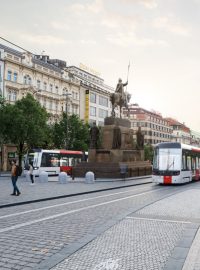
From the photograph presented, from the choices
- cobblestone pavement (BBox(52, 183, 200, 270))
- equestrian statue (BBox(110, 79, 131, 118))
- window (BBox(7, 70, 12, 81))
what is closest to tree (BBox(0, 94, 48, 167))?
window (BBox(7, 70, 12, 81))

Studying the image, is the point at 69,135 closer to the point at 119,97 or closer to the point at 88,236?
the point at 119,97

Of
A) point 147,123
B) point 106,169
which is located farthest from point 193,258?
point 147,123

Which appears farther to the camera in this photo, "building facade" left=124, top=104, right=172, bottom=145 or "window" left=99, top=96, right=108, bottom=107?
"building facade" left=124, top=104, right=172, bottom=145

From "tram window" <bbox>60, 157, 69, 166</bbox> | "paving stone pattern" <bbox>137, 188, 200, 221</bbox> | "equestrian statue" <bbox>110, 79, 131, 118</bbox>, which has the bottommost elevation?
"paving stone pattern" <bbox>137, 188, 200, 221</bbox>

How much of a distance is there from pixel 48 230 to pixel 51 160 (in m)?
33.2

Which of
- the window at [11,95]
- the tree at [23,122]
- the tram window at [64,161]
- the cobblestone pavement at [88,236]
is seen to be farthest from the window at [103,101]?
the cobblestone pavement at [88,236]

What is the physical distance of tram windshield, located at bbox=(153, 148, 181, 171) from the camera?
2672cm

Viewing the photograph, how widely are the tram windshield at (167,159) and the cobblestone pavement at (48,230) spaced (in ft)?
42.5

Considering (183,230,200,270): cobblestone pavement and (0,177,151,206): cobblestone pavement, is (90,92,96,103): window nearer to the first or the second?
(0,177,151,206): cobblestone pavement

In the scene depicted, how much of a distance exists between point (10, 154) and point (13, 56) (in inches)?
623

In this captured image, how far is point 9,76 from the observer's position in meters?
59.3

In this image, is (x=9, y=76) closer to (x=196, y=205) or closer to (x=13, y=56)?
(x=13, y=56)

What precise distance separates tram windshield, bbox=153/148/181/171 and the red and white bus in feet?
51.9

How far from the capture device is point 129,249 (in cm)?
750
